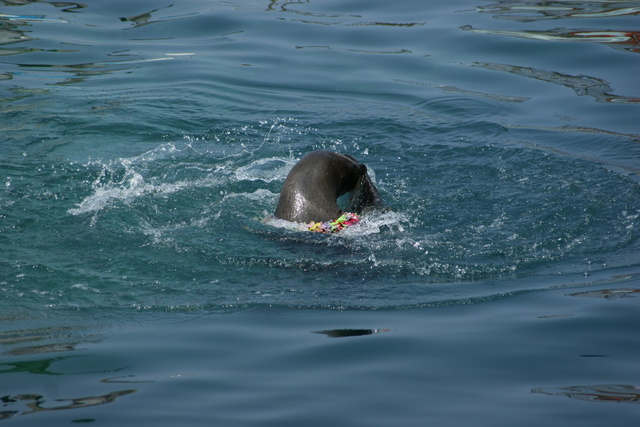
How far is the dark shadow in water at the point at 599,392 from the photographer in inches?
154

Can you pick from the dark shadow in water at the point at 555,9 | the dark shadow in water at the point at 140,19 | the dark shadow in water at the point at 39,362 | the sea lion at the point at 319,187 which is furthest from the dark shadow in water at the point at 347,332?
the dark shadow in water at the point at 140,19

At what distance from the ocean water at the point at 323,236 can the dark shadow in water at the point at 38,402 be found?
0.04 feet

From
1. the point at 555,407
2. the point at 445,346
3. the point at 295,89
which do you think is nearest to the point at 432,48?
the point at 295,89

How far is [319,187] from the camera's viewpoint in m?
6.49

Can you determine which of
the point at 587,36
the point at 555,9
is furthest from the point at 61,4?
the point at 587,36

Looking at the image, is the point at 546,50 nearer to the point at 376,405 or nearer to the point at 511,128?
the point at 511,128

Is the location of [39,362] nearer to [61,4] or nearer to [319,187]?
[319,187]

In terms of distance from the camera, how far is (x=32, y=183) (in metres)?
7.48

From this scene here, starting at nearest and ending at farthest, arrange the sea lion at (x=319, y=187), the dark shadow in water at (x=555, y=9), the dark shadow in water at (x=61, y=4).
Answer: the sea lion at (x=319, y=187), the dark shadow in water at (x=555, y=9), the dark shadow in water at (x=61, y=4)

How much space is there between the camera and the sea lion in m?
6.44

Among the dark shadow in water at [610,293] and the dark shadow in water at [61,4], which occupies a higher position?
the dark shadow in water at [61,4]

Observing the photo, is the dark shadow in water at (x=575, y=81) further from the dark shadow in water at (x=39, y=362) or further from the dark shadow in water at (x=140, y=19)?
the dark shadow in water at (x=39, y=362)

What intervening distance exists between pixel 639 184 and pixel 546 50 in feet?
18.4

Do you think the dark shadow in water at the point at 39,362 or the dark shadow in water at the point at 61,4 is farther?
the dark shadow in water at the point at 61,4
